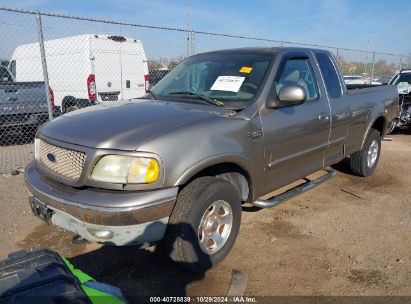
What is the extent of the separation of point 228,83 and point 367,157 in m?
3.20

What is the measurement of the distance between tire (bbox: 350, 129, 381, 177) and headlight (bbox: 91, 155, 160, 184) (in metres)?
4.04

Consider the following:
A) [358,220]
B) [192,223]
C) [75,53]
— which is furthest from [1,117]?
[358,220]

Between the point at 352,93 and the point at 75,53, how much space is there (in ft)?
23.9

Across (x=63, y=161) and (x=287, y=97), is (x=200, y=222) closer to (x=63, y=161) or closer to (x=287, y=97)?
(x=63, y=161)

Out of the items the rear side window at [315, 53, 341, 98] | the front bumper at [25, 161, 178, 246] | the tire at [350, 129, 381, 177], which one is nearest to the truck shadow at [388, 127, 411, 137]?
the tire at [350, 129, 381, 177]

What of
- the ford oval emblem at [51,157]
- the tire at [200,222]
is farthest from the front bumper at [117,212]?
the ford oval emblem at [51,157]

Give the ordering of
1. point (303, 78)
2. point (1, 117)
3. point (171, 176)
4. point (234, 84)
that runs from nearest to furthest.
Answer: point (171, 176), point (234, 84), point (303, 78), point (1, 117)

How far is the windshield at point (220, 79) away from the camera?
12.1 feet

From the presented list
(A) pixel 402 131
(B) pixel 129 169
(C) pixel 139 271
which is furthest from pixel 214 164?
(A) pixel 402 131

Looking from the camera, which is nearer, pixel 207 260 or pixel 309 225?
pixel 207 260

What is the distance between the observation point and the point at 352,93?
5.07m

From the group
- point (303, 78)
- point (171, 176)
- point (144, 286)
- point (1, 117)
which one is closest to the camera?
point (171, 176)

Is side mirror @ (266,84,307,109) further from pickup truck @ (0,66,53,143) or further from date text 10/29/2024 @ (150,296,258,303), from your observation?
pickup truck @ (0,66,53,143)

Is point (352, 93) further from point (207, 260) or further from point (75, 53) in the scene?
point (75, 53)
